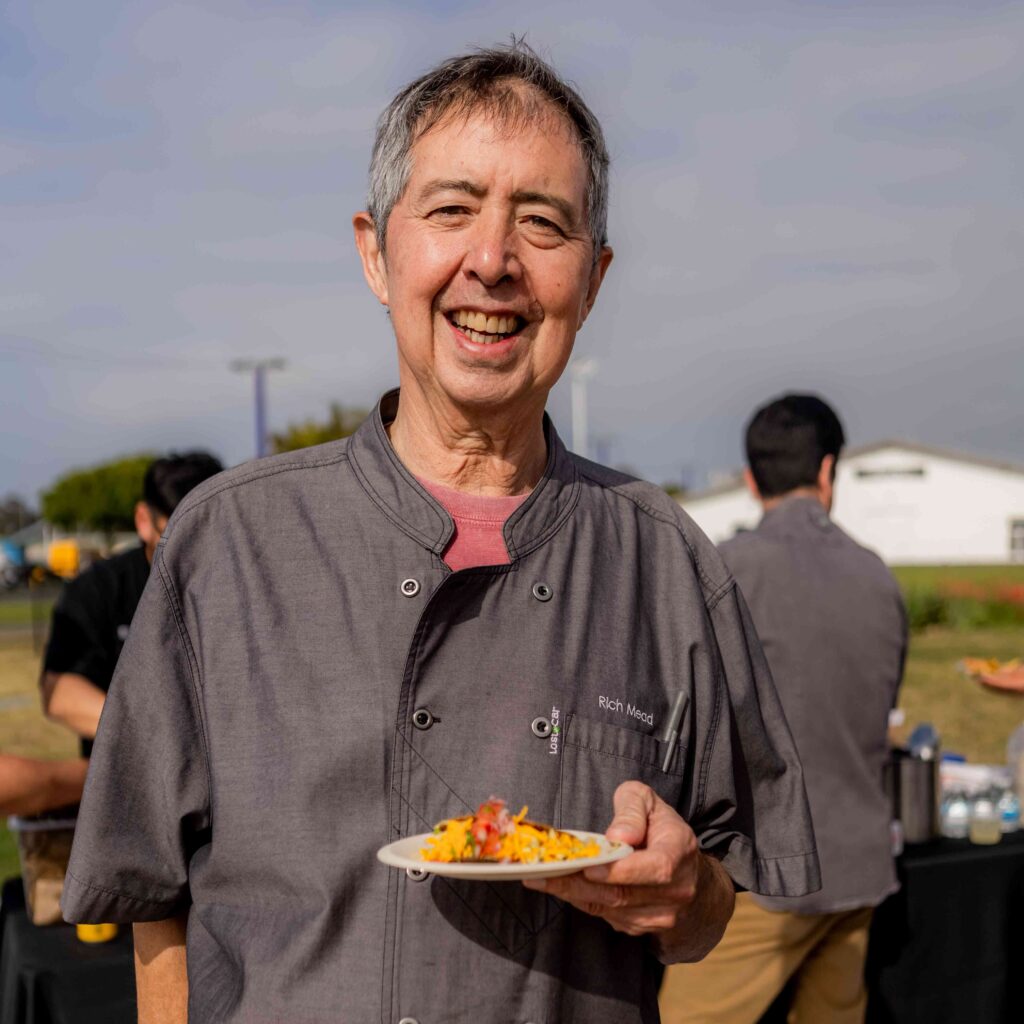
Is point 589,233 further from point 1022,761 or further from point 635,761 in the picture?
point 1022,761

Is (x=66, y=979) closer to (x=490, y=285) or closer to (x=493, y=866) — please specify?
(x=493, y=866)

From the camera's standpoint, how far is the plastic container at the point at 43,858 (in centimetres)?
276

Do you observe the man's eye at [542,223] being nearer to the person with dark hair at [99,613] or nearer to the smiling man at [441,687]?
the smiling man at [441,687]

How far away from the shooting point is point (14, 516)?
340 feet

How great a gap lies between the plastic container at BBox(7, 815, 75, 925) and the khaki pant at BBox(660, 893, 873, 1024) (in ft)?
6.08

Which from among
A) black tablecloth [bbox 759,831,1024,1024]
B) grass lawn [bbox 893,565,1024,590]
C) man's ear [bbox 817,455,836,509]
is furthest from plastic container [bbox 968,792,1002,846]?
grass lawn [bbox 893,565,1024,590]

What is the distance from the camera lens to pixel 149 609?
5.17ft

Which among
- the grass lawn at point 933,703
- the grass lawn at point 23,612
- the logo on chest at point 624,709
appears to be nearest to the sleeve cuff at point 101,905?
the logo on chest at point 624,709

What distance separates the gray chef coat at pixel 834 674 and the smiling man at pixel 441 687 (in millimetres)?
2006

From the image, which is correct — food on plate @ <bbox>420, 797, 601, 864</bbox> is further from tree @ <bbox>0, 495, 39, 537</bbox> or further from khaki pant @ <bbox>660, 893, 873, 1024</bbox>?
tree @ <bbox>0, 495, 39, 537</bbox>

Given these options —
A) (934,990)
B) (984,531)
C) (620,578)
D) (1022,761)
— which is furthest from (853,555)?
(984,531)

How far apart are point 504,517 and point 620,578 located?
190mm

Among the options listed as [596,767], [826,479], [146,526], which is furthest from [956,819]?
[596,767]

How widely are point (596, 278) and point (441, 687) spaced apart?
0.69 meters
